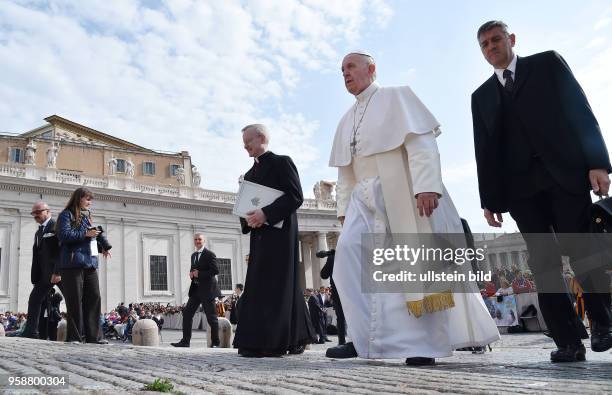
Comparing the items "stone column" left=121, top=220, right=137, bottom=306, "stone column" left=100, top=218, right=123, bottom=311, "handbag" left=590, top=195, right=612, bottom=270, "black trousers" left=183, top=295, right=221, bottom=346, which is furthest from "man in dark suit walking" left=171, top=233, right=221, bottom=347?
"stone column" left=121, top=220, right=137, bottom=306

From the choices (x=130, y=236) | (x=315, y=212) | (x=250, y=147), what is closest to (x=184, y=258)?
(x=130, y=236)

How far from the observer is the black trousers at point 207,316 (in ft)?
31.4

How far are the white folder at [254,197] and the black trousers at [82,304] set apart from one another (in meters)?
2.73

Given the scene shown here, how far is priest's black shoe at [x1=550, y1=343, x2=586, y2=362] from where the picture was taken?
12.1 ft

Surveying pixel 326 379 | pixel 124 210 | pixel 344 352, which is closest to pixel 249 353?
pixel 344 352

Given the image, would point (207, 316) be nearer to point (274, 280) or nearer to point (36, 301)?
point (36, 301)

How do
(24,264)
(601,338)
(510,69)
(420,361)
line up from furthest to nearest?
(24,264)
(510,69)
(420,361)
(601,338)

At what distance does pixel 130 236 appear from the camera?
39062mm

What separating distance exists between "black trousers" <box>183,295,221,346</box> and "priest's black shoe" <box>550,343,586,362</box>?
6.84 m

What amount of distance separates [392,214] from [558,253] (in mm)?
1259

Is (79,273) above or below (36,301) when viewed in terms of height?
above

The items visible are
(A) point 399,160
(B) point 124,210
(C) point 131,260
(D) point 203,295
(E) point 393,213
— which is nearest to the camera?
(E) point 393,213

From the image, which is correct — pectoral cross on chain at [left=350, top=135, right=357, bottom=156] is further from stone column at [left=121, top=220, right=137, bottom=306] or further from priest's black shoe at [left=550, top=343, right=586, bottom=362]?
stone column at [left=121, top=220, right=137, bottom=306]

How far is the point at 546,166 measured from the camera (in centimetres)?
384
